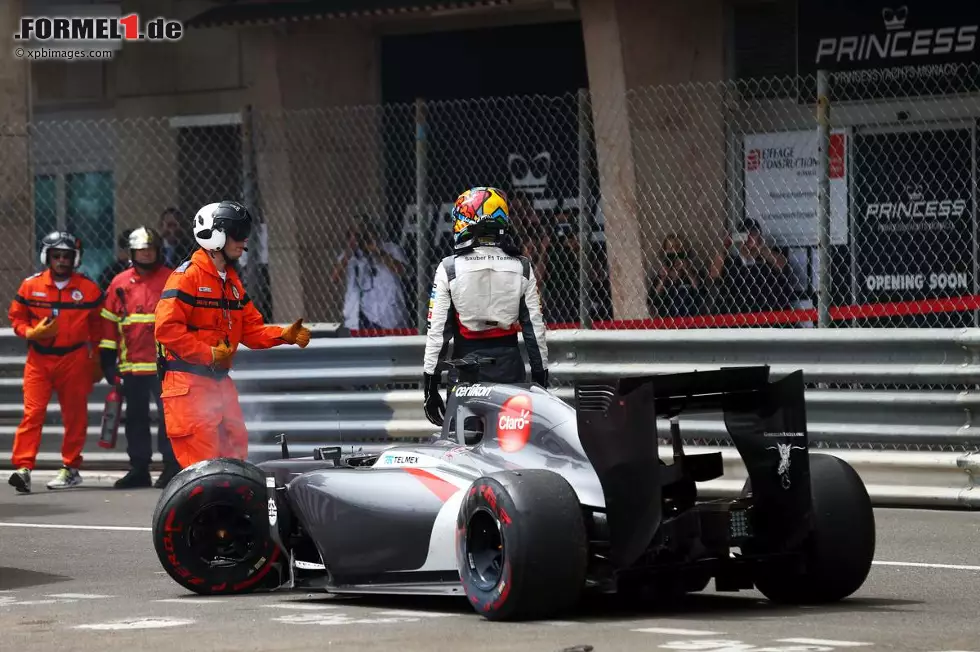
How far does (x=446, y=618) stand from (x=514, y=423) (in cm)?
92

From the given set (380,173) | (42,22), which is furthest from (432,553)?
(42,22)

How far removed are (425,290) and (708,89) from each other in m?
→ 5.15

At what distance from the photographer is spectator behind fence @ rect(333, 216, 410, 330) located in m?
15.7

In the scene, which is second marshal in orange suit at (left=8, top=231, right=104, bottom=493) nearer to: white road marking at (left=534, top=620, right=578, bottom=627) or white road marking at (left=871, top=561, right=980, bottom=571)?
white road marking at (left=871, top=561, right=980, bottom=571)

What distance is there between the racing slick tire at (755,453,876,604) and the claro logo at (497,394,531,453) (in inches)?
43.9

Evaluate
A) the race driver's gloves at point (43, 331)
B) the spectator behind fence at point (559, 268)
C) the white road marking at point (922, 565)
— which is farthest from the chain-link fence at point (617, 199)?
the white road marking at point (922, 565)

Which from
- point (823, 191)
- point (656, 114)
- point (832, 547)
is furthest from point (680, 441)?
point (656, 114)

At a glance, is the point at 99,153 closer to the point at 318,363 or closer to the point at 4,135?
the point at 4,135

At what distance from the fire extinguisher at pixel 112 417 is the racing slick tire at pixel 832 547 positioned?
759 cm

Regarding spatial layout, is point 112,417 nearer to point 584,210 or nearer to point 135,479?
point 135,479

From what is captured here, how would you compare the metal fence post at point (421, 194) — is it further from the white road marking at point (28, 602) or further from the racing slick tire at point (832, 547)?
the racing slick tire at point (832, 547)

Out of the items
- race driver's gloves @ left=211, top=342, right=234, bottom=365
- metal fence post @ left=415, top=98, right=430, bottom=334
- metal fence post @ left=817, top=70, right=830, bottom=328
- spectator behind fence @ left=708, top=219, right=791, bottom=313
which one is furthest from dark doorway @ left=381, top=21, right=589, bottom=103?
race driver's gloves @ left=211, top=342, right=234, bottom=365

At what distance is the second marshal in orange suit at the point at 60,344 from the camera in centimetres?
1412

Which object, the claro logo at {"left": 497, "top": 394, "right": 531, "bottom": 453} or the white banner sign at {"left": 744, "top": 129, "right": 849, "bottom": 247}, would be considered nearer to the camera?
the claro logo at {"left": 497, "top": 394, "right": 531, "bottom": 453}
